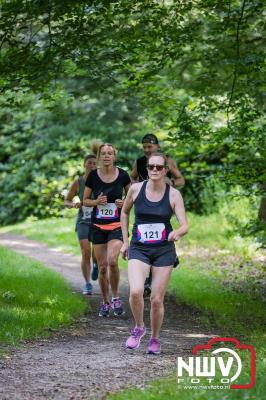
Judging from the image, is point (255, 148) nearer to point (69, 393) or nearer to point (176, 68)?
point (176, 68)

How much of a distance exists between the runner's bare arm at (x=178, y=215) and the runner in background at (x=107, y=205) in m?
1.88

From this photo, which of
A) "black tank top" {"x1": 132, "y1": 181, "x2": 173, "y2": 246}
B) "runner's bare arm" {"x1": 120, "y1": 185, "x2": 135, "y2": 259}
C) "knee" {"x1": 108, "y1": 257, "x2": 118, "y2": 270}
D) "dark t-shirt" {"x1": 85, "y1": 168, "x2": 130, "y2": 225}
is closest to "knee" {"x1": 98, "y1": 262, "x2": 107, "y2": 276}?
"knee" {"x1": 108, "y1": 257, "x2": 118, "y2": 270}

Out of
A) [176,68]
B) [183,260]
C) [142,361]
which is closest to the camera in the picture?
[142,361]

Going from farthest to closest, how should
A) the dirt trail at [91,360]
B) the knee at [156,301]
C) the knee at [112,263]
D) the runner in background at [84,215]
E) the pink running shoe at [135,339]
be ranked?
Result: the runner in background at [84,215], the knee at [112,263], the pink running shoe at [135,339], the knee at [156,301], the dirt trail at [91,360]

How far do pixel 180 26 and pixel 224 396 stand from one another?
288 inches

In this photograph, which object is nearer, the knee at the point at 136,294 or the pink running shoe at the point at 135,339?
the knee at the point at 136,294

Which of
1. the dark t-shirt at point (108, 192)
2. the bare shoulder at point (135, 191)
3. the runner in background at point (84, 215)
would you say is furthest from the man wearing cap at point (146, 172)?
the bare shoulder at point (135, 191)

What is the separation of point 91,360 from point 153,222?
1.57 metres

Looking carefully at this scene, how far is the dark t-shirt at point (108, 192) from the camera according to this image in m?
9.92

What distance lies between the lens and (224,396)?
18.1 feet

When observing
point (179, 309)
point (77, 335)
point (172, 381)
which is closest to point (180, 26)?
point (179, 309)

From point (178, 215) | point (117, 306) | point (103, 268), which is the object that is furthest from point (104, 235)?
point (178, 215)

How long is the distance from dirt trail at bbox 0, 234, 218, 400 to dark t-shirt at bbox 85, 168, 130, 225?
1383 millimetres

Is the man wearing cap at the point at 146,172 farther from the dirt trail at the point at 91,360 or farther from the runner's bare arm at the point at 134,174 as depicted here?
the dirt trail at the point at 91,360
